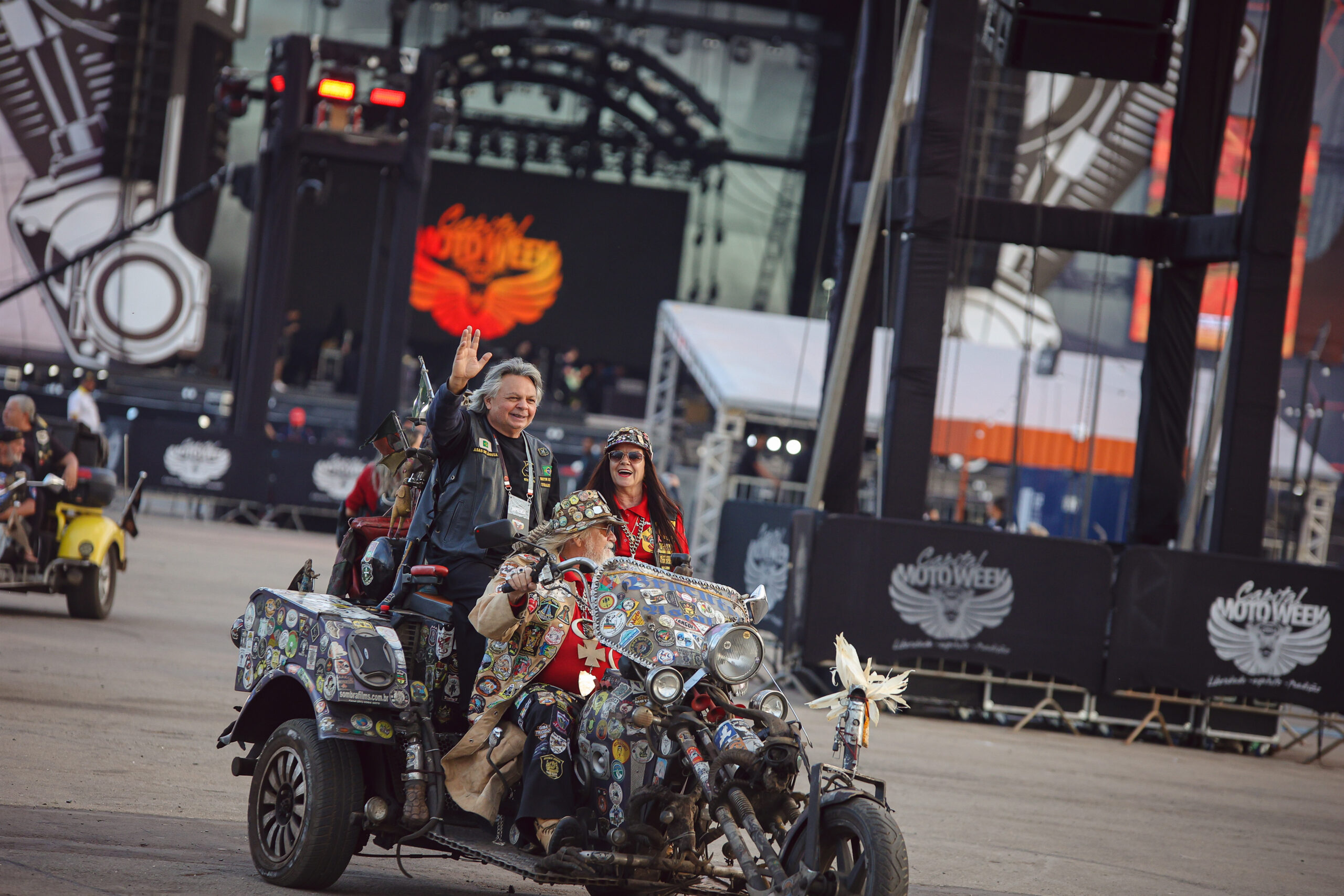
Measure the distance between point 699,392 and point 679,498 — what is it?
7933 millimetres

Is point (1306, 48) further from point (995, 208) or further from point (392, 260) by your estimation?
point (392, 260)

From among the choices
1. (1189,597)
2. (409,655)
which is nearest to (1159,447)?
(1189,597)

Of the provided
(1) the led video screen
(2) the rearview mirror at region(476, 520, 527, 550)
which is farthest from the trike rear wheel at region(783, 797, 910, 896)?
(1) the led video screen

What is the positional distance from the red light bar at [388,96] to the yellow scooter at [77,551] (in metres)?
14.2

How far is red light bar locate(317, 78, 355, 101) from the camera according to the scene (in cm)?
2503

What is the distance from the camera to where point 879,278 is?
53.2 ft

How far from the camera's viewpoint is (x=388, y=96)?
25.5 m

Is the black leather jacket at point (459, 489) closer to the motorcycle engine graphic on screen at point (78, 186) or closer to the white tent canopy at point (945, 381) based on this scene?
the white tent canopy at point (945, 381)

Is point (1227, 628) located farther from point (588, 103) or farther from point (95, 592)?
point (588, 103)

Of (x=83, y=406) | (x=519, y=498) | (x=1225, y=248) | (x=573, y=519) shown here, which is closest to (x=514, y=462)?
(x=519, y=498)

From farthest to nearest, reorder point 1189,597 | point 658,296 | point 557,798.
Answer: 1. point 658,296
2. point 1189,597
3. point 557,798

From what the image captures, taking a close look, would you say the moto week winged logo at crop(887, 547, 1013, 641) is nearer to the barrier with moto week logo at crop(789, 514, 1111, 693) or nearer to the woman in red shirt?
the barrier with moto week logo at crop(789, 514, 1111, 693)

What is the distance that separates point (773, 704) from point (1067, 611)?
9185mm

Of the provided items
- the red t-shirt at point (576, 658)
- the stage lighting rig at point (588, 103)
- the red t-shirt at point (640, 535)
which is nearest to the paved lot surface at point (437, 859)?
the red t-shirt at point (576, 658)
